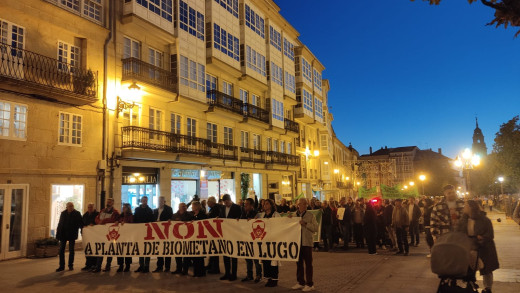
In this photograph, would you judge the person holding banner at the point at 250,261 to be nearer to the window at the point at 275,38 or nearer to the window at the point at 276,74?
the window at the point at 276,74

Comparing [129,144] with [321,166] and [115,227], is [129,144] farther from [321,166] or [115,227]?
[321,166]

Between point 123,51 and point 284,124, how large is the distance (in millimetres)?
20159

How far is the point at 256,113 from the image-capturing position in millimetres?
31672

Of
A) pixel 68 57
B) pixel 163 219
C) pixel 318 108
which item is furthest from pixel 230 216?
pixel 318 108

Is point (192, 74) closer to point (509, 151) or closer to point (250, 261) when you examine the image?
point (250, 261)

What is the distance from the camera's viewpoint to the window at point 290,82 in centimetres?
3874

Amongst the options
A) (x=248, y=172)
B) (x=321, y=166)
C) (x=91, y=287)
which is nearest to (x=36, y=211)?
(x=91, y=287)

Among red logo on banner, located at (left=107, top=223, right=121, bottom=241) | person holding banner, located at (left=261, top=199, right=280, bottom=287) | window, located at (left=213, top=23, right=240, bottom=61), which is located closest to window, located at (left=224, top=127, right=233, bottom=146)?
window, located at (left=213, top=23, right=240, bottom=61)

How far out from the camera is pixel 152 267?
12.1 metres

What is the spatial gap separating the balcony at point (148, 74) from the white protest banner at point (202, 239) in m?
9.89

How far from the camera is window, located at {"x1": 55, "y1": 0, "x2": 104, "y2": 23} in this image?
17.1 metres

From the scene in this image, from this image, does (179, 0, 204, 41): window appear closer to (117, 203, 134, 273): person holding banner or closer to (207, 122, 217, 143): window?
(207, 122, 217, 143): window

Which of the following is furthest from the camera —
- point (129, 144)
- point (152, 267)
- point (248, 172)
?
point (248, 172)

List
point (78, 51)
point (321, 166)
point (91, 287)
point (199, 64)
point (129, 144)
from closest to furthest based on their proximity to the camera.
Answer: point (91, 287) → point (78, 51) → point (129, 144) → point (199, 64) → point (321, 166)
